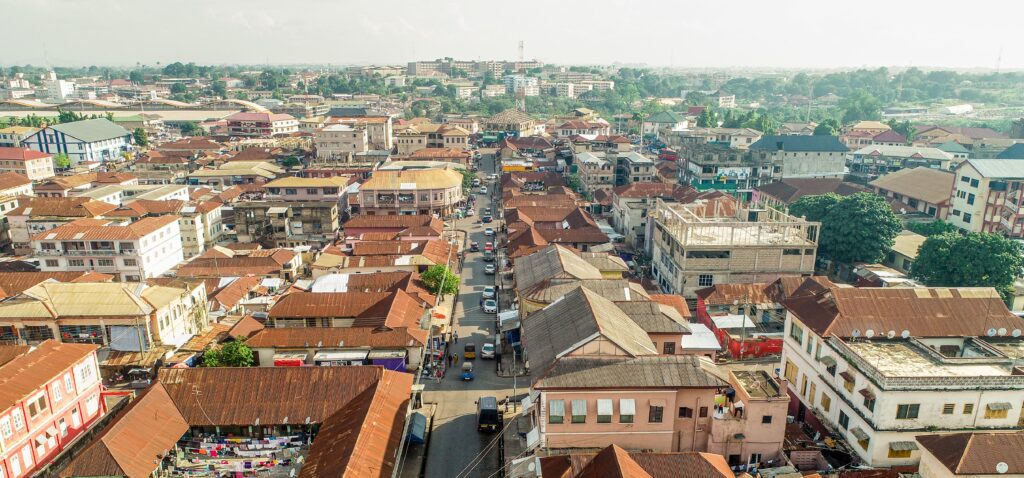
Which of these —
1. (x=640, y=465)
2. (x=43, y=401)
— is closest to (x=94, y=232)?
(x=43, y=401)

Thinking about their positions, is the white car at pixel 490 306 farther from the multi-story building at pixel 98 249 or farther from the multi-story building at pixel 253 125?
the multi-story building at pixel 253 125

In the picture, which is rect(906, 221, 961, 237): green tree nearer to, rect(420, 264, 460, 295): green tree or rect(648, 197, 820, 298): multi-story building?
rect(648, 197, 820, 298): multi-story building

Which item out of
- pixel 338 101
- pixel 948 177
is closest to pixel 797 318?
pixel 948 177

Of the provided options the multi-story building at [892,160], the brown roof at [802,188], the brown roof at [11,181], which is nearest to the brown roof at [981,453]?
the brown roof at [802,188]

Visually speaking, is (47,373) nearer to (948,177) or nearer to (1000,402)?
(1000,402)

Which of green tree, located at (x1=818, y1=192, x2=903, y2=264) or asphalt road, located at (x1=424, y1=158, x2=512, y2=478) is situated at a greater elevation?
green tree, located at (x1=818, y1=192, x2=903, y2=264)

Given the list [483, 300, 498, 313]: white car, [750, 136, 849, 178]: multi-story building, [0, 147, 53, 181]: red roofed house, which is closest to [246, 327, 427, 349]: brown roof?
[483, 300, 498, 313]: white car
